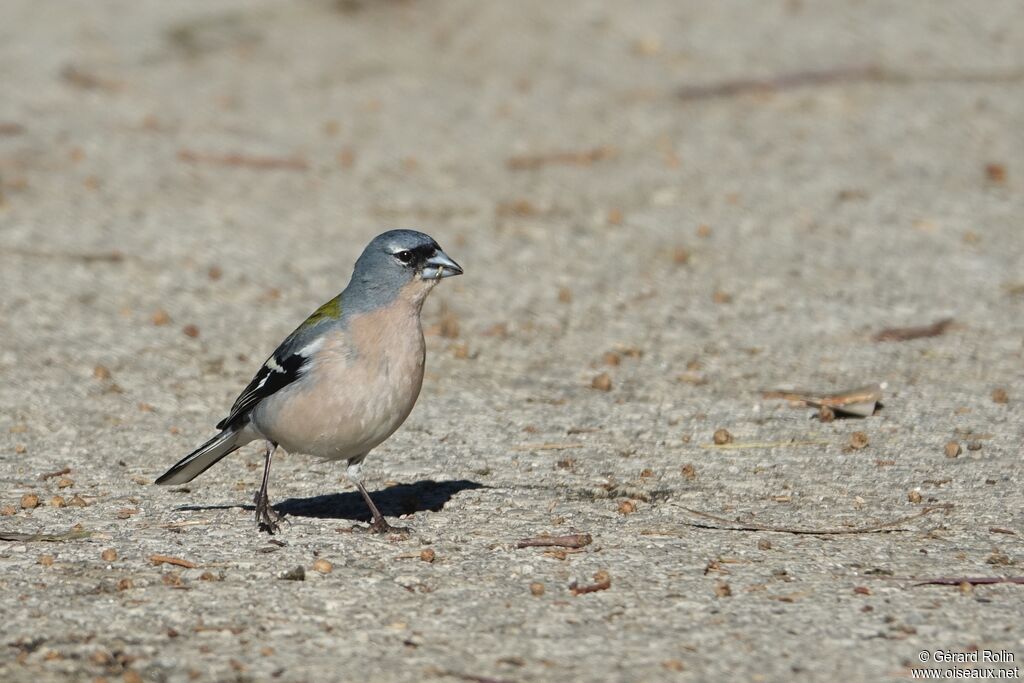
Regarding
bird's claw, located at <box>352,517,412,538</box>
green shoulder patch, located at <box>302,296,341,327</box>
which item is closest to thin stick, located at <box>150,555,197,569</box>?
bird's claw, located at <box>352,517,412,538</box>

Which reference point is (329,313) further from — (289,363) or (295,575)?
(295,575)

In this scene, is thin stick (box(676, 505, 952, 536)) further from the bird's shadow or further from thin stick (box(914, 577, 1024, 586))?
the bird's shadow

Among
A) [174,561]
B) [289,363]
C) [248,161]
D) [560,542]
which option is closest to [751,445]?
[560,542]

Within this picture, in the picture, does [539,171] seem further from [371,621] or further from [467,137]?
[371,621]

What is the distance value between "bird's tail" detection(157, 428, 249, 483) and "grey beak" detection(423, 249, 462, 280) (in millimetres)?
1069

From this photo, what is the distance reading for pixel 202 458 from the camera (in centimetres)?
627

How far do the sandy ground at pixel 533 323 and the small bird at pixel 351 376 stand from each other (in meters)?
0.33

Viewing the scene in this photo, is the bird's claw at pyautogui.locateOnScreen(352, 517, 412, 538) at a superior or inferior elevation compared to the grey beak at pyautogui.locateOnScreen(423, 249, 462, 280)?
inferior

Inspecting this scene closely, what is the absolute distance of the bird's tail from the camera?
6223 millimetres

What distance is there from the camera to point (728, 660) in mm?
4793

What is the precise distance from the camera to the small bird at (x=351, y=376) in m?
5.88

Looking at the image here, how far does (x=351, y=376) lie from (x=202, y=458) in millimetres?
870

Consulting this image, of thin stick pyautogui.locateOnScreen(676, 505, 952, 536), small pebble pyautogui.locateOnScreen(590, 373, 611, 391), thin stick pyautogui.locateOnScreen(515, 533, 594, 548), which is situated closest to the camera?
thin stick pyautogui.locateOnScreen(515, 533, 594, 548)

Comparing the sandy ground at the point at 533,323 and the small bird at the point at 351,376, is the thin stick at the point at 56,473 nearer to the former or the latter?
the sandy ground at the point at 533,323
